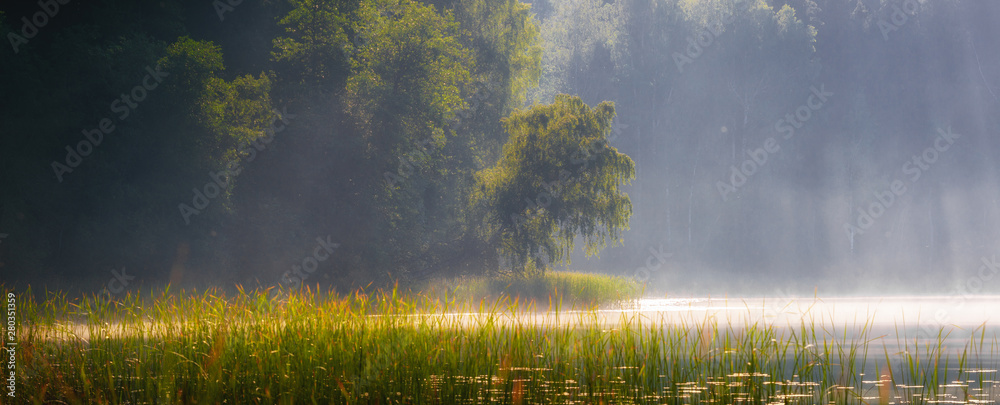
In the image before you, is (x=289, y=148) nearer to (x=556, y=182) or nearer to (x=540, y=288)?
(x=556, y=182)

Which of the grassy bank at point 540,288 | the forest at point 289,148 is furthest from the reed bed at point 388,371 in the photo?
the grassy bank at point 540,288

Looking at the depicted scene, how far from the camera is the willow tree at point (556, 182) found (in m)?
Answer: 23.1

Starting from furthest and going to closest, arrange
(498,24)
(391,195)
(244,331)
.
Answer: (498,24) < (391,195) < (244,331)

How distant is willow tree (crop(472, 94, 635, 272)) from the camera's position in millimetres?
23141

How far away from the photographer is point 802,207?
43.3m

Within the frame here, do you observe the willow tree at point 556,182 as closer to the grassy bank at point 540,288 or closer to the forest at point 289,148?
the forest at point 289,148

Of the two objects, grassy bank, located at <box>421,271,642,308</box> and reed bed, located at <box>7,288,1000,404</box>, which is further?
grassy bank, located at <box>421,271,642,308</box>

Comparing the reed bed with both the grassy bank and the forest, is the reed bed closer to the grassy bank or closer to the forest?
the forest

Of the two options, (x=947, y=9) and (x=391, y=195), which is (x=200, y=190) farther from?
(x=947, y=9)

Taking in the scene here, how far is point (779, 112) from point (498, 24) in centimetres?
1937

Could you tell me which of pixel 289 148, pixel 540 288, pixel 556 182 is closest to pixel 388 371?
pixel 556 182

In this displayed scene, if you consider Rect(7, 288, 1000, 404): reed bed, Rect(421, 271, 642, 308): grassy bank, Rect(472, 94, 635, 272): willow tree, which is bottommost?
Rect(7, 288, 1000, 404): reed bed

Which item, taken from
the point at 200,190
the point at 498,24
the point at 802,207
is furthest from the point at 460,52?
the point at 802,207

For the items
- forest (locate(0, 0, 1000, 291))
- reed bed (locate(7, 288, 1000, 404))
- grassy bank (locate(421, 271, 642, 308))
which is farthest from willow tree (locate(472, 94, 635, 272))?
reed bed (locate(7, 288, 1000, 404))
